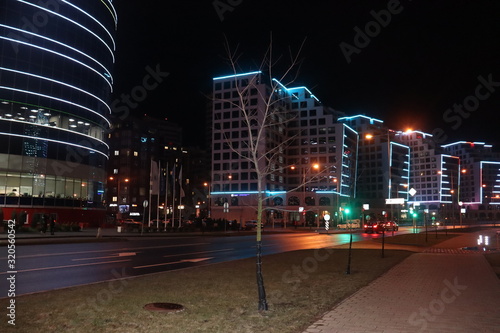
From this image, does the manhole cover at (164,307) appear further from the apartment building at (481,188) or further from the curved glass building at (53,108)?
the apartment building at (481,188)

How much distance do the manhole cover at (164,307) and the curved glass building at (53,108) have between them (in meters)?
40.4

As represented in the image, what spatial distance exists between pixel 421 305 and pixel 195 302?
15.6 feet

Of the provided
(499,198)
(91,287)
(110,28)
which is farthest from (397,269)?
(499,198)

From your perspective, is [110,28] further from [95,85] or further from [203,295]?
[203,295]

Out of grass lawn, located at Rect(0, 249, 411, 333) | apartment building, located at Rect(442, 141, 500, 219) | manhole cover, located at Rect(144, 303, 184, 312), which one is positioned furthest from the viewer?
apartment building, located at Rect(442, 141, 500, 219)

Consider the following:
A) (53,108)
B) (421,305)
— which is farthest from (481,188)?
(421,305)

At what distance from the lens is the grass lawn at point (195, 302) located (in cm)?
680

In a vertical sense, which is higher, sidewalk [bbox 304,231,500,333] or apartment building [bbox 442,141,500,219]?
apartment building [bbox 442,141,500,219]

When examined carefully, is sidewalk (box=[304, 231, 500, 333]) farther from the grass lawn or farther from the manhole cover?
the manhole cover

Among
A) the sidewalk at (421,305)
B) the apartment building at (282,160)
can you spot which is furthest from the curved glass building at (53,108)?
the apartment building at (282,160)

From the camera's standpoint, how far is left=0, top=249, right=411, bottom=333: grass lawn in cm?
680

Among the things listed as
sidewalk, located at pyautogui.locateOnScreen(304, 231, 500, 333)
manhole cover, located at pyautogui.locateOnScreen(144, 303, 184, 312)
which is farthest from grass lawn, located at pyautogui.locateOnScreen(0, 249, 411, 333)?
sidewalk, located at pyautogui.locateOnScreen(304, 231, 500, 333)

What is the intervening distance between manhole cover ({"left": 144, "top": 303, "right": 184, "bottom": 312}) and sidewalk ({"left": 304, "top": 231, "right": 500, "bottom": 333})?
2.67 m

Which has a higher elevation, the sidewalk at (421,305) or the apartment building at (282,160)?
the apartment building at (282,160)
